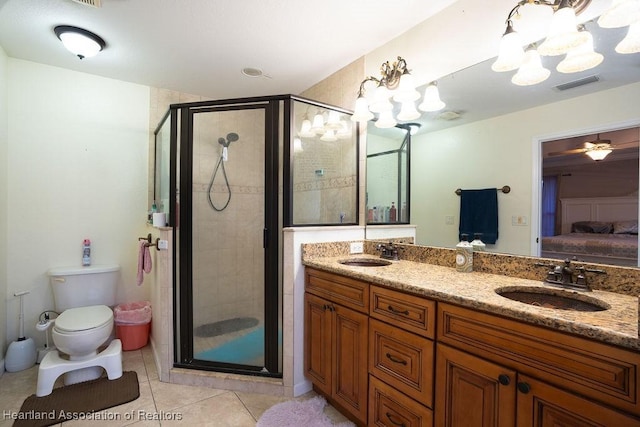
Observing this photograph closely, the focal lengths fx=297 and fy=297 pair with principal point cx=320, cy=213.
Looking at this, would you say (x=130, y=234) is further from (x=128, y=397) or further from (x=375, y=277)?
(x=375, y=277)

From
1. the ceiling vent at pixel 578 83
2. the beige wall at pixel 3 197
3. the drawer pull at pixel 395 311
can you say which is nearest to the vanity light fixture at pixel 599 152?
the ceiling vent at pixel 578 83

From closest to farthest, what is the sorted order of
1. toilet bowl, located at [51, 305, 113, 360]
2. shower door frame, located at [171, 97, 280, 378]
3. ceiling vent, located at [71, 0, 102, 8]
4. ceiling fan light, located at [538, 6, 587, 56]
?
ceiling fan light, located at [538, 6, 587, 56] → ceiling vent, located at [71, 0, 102, 8] → toilet bowl, located at [51, 305, 113, 360] → shower door frame, located at [171, 97, 280, 378]

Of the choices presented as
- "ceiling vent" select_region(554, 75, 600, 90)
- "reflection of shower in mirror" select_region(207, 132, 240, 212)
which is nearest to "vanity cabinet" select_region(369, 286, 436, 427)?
"ceiling vent" select_region(554, 75, 600, 90)

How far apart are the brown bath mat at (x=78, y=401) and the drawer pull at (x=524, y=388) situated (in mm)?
2094

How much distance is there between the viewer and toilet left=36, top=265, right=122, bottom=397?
1.92 m

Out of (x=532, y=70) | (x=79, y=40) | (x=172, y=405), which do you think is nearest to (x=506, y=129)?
(x=532, y=70)

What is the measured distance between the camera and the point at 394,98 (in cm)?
198

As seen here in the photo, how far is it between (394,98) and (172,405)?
2409 mm

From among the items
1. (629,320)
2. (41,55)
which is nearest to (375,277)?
(629,320)

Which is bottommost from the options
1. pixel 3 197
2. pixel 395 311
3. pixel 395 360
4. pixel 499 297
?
pixel 395 360

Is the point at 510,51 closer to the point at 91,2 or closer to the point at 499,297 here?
the point at 499,297

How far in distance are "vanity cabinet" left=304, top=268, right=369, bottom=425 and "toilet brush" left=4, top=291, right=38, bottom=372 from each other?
7.04 feet

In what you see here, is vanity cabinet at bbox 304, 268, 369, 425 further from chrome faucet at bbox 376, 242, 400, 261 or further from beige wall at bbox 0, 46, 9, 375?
beige wall at bbox 0, 46, 9, 375

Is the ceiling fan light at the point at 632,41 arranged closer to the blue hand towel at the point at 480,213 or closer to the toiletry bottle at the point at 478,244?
the blue hand towel at the point at 480,213
